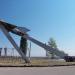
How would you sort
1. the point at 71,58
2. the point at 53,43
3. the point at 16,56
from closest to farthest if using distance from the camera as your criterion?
the point at 16,56, the point at 71,58, the point at 53,43

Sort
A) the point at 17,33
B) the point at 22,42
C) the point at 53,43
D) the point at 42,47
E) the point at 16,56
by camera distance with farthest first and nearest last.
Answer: the point at 53,43 → the point at 22,42 → the point at 42,47 → the point at 17,33 → the point at 16,56

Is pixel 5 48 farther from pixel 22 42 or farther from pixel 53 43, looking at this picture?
pixel 53 43

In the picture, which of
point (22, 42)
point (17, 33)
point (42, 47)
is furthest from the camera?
point (22, 42)

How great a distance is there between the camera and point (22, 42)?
7094 centimetres

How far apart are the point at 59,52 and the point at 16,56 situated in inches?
822

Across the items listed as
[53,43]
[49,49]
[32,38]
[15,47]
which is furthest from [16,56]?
[53,43]

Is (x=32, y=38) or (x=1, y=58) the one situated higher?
(x=32, y=38)

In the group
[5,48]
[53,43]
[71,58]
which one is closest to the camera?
[5,48]

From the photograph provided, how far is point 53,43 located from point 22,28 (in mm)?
52514

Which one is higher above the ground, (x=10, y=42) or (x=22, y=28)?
(x=22, y=28)

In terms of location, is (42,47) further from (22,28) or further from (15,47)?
(15,47)

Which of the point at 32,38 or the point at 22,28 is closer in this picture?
the point at 22,28

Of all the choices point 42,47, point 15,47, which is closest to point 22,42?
point 42,47

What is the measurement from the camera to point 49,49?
218 feet
